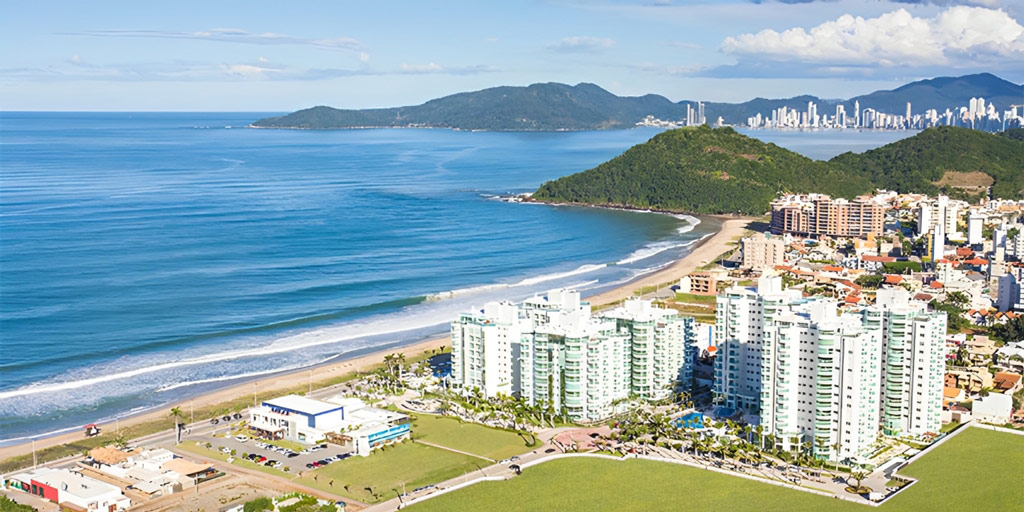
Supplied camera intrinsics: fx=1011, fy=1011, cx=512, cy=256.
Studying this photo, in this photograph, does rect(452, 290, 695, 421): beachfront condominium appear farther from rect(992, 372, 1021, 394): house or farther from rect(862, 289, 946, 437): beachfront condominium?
rect(992, 372, 1021, 394): house

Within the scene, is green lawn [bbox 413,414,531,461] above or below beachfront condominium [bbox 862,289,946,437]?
below

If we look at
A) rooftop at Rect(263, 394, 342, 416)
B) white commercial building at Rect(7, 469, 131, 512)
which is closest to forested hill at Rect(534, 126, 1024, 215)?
rooftop at Rect(263, 394, 342, 416)

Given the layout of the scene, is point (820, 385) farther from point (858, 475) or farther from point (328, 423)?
point (328, 423)

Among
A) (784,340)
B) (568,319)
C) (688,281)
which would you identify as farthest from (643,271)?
(784,340)

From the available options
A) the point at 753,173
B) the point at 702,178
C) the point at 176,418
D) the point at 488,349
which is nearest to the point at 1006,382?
the point at 488,349

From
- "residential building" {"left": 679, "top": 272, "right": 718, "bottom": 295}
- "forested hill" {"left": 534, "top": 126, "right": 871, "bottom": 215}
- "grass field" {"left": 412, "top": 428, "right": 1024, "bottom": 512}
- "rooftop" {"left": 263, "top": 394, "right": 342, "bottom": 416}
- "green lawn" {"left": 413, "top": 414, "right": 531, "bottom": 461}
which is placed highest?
"forested hill" {"left": 534, "top": 126, "right": 871, "bottom": 215}

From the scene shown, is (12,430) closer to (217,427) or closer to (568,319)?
(217,427)
